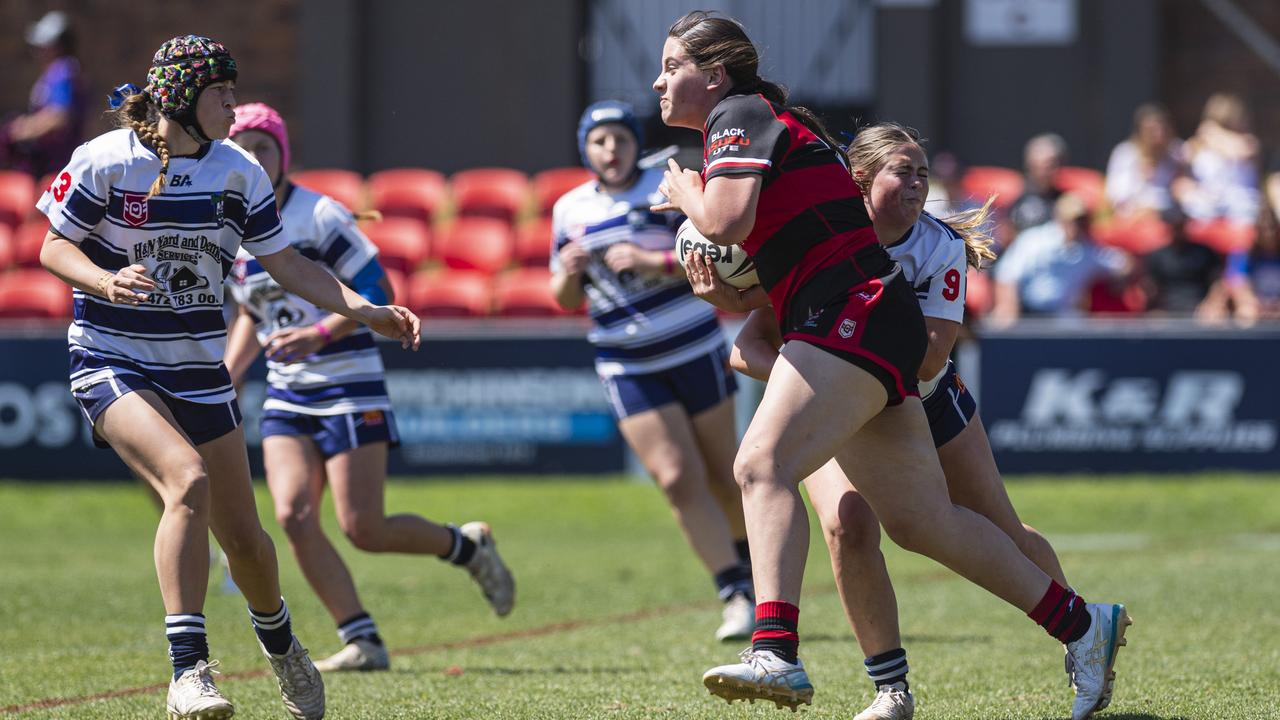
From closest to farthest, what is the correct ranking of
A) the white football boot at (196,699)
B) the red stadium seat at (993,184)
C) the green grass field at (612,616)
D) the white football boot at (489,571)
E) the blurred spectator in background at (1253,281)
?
1. the white football boot at (196,699)
2. the green grass field at (612,616)
3. the white football boot at (489,571)
4. the blurred spectator in background at (1253,281)
5. the red stadium seat at (993,184)

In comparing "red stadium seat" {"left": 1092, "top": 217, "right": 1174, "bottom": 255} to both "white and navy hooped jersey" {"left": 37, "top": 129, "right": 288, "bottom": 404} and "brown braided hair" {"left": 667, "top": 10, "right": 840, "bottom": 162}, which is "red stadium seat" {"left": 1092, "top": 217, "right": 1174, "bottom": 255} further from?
"white and navy hooped jersey" {"left": 37, "top": 129, "right": 288, "bottom": 404}

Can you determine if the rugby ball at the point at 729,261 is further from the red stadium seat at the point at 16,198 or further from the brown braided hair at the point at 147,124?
the red stadium seat at the point at 16,198

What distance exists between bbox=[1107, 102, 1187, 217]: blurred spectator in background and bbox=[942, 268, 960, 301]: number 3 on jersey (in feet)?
33.7

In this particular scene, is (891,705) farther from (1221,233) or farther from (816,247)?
(1221,233)

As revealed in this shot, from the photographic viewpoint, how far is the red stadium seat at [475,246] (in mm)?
14750

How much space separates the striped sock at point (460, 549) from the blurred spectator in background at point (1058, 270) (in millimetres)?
6969

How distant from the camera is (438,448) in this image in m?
12.7

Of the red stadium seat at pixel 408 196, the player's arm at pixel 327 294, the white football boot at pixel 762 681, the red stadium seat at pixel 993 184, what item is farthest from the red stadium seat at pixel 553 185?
the white football boot at pixel 762 681

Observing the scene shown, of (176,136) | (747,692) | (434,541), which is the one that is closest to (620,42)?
(434,541)

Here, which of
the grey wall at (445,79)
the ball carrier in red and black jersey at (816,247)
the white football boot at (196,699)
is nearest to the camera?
the ball carrier in red and black jersey at (816,247)

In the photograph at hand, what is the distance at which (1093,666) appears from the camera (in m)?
4.71

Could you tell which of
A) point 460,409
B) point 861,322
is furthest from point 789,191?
point 460,409

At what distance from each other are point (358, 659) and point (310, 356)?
3.88ft

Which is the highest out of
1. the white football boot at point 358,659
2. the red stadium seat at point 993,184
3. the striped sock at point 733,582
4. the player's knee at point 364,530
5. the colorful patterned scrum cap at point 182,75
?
the colorful patterned scrum cap at point 182,75
